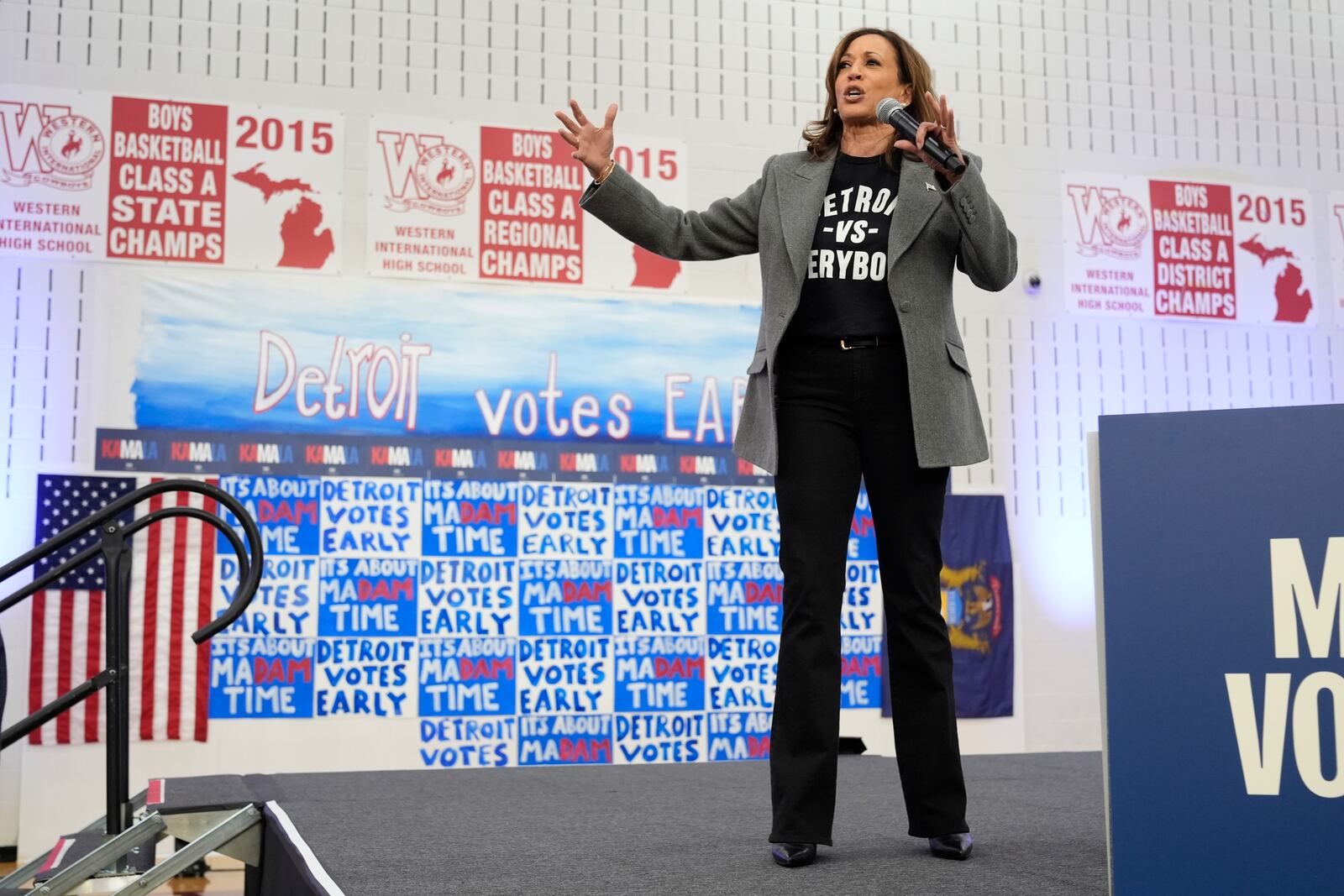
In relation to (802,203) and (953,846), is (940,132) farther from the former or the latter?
(953,846)

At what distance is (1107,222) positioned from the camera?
18.7 ft

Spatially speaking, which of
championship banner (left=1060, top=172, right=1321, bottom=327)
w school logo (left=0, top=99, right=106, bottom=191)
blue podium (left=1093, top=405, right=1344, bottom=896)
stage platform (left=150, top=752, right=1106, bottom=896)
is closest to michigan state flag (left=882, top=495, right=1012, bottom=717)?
championship banner (left=1060, top=172, right=1321, bottom=327)

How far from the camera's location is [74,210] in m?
4.58

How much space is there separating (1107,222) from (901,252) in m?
4.06

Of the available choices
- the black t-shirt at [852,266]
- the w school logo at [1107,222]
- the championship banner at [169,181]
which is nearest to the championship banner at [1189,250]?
the w school logo at [1107,222]

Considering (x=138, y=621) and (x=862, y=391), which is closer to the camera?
(x=862, y=391)

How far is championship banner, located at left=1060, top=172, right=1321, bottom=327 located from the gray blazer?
3.78 meters

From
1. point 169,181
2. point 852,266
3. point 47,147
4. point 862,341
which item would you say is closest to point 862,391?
point 862,341

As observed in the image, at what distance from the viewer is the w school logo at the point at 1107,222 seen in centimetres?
565

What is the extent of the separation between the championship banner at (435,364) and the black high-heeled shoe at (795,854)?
10.4ft

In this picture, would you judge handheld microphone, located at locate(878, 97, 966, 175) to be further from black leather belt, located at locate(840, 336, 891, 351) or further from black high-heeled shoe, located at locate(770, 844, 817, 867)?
black high-heeled shoe, located at locate(770, 844, 817, 867)

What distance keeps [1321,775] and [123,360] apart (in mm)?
4157

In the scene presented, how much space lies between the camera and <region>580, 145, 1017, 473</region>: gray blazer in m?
1.96

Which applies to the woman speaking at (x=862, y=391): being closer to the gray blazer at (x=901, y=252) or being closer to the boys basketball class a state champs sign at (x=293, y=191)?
the gray blazer at (x=901, y=252)
